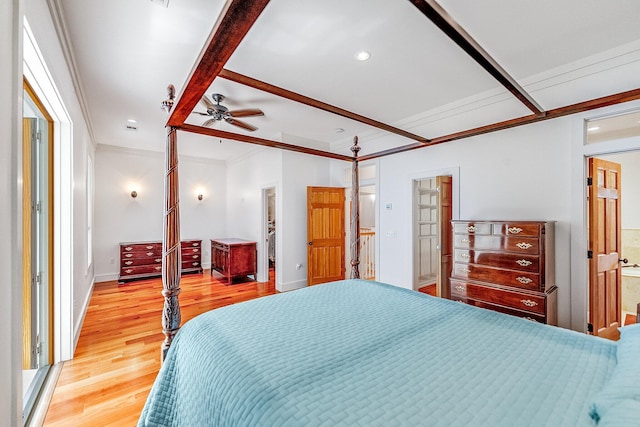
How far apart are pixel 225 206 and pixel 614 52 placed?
7041 millimetres

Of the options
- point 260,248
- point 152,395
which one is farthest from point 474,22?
point 260,248

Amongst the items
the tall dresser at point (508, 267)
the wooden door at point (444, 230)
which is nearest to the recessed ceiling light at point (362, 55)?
the tall dresser at point (508, 267)

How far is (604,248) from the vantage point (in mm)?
2705

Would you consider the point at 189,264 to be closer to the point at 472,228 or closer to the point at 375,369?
the point at 472,228

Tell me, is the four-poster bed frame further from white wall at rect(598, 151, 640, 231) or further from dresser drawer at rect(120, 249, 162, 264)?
dresser drawer at rect(120, 249, 162, 264)

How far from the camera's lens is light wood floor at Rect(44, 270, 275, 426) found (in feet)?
6.28

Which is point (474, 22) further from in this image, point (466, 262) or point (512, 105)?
point (466, 262)

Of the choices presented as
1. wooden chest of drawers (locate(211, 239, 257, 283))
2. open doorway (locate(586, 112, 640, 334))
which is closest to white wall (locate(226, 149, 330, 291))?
wooden chest of drawers (locate(211, 239, 257, 283))

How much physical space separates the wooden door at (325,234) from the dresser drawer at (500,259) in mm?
2545

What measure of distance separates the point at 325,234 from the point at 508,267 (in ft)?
9.97

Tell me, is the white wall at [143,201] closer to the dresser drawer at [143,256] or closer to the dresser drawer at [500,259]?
the dresser drawer at [143,256]

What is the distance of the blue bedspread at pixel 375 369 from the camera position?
830 mm

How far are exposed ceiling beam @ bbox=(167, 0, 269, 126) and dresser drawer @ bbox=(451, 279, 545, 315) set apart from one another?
2937 millimetres

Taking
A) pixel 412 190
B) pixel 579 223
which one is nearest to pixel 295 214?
pixel 412 190
